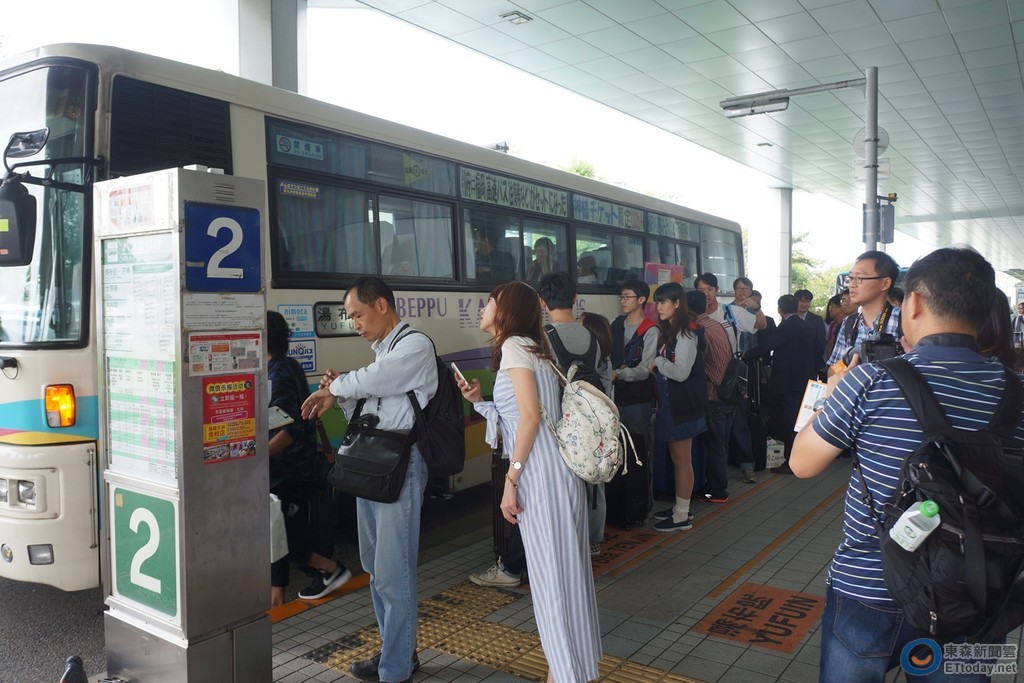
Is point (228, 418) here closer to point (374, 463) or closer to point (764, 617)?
point (374, 463)

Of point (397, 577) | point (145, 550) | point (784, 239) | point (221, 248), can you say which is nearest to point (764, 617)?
point (397, 577)

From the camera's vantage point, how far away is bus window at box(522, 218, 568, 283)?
8.00 metres

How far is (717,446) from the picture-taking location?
7.40 meters

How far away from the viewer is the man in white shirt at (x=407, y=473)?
3.65 metres

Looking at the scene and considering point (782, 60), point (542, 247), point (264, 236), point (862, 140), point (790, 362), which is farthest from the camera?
point (782, 60)

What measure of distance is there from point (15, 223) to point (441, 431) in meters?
2.36

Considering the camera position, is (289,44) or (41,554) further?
(289,44)

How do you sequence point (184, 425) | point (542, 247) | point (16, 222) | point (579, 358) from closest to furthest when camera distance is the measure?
point (184, 425)
point (16, 222)
point (579, 358)
point (542, 247)

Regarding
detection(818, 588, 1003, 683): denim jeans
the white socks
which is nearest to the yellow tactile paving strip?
detection(818, 588, 1003, 683): denim jeans

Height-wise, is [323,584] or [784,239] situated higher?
[784,239]

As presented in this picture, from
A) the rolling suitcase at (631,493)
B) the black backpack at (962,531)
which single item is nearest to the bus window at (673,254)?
the rolling suitcase at (631,493)

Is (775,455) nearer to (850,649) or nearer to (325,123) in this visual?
(325,123)

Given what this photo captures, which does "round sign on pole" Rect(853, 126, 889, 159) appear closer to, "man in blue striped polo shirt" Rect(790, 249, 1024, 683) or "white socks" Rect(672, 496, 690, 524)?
"white socks" Rect(672, 496, 690, 524)

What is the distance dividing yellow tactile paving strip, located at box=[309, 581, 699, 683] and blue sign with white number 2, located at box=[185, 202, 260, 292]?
2.05 meters
